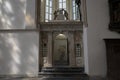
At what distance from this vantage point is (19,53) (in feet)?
30.4

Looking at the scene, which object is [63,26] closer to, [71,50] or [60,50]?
[71,50]

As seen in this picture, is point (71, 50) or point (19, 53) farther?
point (71, 50)

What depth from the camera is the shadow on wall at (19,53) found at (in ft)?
30.2

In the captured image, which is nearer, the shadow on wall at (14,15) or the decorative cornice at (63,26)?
the shadow on wall at (14,15)

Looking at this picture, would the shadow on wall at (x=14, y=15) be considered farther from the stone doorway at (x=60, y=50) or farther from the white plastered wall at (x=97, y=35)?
the stone doorway at (x=60, y=50)

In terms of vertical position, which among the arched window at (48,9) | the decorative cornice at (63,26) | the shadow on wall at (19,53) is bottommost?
the shadow on wall at (19,53)

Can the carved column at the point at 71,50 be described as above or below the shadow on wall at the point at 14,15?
below

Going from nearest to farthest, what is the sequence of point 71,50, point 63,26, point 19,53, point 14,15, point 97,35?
point 97,35 → point 19,53 → point 14,15 → point 63,26 → point 71,50

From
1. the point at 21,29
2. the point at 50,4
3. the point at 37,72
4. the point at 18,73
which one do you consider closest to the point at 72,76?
the point at 37,72

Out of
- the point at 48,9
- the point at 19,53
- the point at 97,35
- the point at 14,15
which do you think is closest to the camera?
the point at 97,35

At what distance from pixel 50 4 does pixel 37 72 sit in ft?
39.1

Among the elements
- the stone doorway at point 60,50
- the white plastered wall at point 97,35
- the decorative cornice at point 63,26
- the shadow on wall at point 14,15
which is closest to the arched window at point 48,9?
the stone doorway at point 60,50

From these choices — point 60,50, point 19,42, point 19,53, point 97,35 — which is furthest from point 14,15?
point 60,50

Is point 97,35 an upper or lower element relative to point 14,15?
lower
